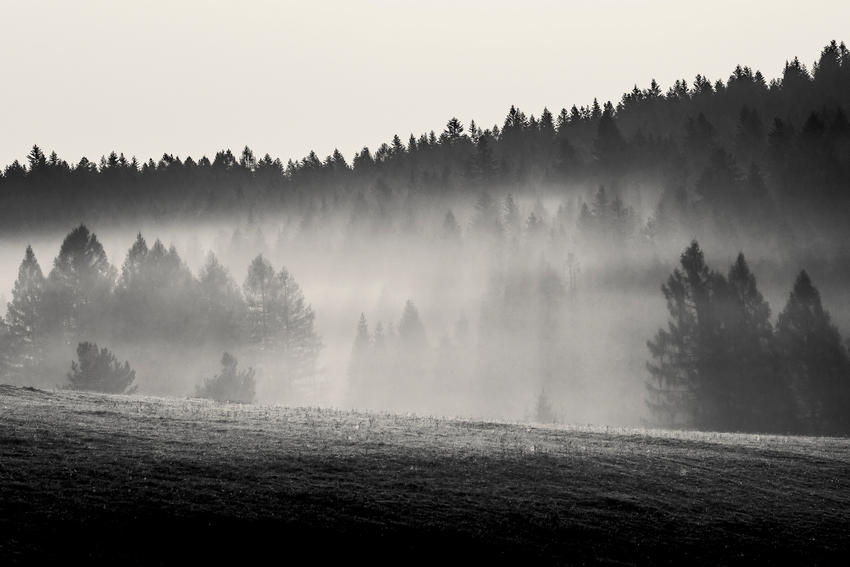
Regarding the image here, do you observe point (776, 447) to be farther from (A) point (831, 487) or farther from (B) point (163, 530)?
(B) point (163, 530)

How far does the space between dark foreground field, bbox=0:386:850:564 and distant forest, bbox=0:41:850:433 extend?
4574 centimetres

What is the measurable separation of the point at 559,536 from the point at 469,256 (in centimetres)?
13337

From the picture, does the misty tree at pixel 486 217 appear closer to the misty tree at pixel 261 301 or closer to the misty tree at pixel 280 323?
the misty tree at pixel 280 323

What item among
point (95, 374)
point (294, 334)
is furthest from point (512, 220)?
point (95, 374)

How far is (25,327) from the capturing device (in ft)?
268

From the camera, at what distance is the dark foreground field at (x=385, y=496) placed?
53.8 ft

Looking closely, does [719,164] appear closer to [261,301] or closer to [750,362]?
[750,362]

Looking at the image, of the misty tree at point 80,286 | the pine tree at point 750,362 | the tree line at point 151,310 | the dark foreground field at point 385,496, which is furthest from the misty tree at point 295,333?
the dark foreground field at point 385,496

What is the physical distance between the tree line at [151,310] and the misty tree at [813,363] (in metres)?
53.8

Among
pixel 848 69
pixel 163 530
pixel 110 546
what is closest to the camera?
pixel 110 546

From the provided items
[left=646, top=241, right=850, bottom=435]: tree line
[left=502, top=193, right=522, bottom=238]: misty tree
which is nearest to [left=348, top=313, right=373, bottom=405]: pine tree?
[left=646, top=241, right=850, bottom=435]: tree line

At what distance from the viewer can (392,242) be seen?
555 feet

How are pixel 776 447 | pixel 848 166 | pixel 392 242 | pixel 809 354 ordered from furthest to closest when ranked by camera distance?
1. pixel 392 242
2. pixel 848 166
3. pixel 809 354
4. pixel 776 447

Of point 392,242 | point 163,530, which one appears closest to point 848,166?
point 392,242
